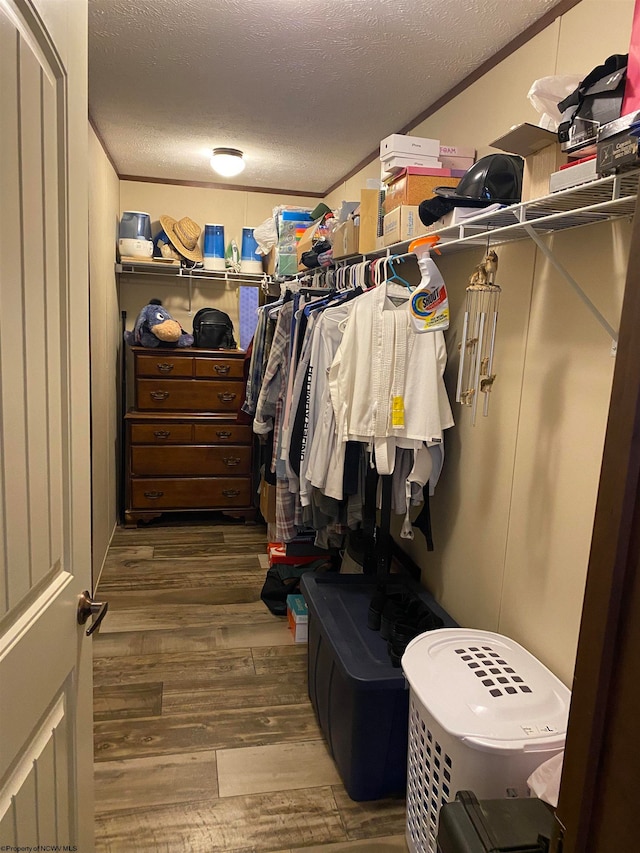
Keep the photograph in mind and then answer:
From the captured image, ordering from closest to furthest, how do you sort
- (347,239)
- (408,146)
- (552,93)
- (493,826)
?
(493,826)
(552,93)
(408,146)
(347,239)

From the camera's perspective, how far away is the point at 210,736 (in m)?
2.15

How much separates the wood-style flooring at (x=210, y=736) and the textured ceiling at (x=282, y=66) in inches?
98.7

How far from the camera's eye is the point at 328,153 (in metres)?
3.46

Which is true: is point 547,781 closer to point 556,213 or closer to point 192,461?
point 556,213

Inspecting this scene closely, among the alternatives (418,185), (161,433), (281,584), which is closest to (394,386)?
(418,185)

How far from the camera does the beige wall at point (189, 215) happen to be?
4.40 m

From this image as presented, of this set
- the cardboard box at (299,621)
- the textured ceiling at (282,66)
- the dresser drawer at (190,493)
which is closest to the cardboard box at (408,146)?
the textured ceiling at (282,66)

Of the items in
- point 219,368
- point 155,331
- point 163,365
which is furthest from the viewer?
point 219,368

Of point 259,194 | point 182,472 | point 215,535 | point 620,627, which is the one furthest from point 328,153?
point 620,627

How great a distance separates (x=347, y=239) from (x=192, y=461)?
2.30 m

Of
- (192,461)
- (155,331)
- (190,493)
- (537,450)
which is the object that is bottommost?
(190,493)

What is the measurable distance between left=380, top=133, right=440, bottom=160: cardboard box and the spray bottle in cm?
42

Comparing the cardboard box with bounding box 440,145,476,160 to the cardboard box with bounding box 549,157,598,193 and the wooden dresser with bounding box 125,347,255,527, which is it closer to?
the cardboard box with bounding box 549,157,598,193

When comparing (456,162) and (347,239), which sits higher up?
(456,162)
